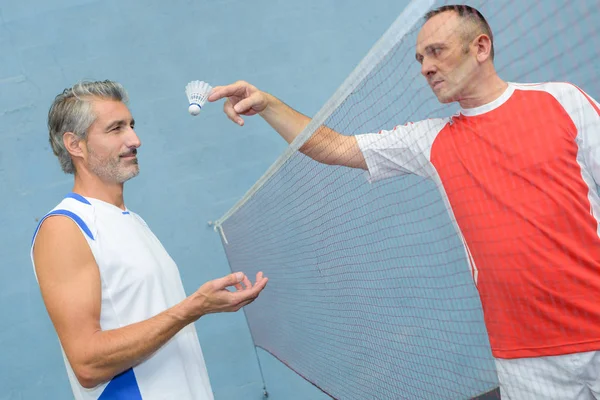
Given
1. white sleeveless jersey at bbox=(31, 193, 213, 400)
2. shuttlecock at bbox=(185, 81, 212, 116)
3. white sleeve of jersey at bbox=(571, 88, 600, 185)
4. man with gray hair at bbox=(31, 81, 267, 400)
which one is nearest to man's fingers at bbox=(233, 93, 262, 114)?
shuttlecock at bbox=(185, 81, 212, 116)

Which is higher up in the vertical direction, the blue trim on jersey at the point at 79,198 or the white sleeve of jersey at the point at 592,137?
the blue trim on jersey at the point at 79,198

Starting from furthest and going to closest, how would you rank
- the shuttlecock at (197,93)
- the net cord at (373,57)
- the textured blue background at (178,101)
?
1. the textured blue background at (178,101)
2. the shuttlecock at (197,93)
3. the net cord at (373,57)

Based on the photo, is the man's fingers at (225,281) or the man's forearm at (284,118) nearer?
the man's fingers at (225,281)

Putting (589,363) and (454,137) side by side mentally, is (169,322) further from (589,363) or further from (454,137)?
(589,363)

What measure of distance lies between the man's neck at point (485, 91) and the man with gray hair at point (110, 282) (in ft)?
2.43

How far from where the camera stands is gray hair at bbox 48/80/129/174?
185 centimetres

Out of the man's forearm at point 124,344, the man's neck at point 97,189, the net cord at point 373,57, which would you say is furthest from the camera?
the man's neck at point 97,189

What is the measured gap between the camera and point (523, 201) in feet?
5.27

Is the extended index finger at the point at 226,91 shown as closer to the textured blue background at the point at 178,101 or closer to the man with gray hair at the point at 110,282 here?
the man with gray hair at the point at 110,282

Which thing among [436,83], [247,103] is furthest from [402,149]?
[247,103]

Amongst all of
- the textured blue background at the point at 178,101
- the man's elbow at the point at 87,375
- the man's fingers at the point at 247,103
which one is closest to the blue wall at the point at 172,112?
the textured blue background at the point at 178,101

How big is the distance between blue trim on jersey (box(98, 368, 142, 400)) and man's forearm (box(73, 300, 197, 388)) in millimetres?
113

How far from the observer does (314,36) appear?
354 cm

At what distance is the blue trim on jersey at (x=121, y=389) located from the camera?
1.64 metres
